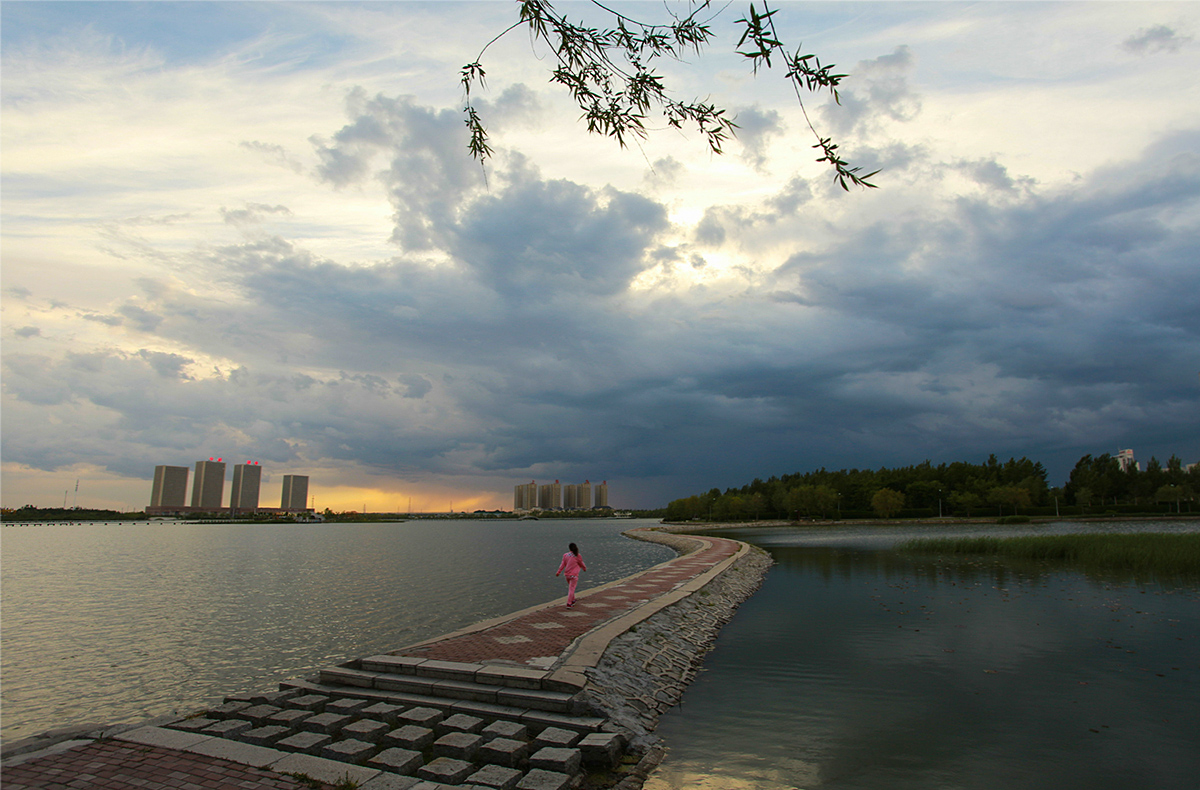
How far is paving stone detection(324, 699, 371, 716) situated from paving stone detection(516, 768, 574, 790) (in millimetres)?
3408

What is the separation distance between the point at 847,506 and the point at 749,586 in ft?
433

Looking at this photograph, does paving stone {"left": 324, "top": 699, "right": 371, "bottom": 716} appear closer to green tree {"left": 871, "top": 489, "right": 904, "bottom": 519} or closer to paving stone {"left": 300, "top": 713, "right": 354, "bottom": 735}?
paving stone {"left": 300, "top": 713, "right": 354, "bottom": 735}

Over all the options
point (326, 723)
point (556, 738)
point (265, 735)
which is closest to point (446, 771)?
point (556, 738)

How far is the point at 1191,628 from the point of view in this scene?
52.5 ft

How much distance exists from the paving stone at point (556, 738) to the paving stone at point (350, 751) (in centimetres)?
211

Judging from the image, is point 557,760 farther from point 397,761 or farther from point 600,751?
point 397,761

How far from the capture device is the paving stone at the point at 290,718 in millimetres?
8602

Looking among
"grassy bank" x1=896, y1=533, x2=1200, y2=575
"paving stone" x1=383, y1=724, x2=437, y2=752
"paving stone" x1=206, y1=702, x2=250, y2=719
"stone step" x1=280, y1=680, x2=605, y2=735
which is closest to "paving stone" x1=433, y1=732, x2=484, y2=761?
"paving stone" x1=383, y1=724, x2=437, y2=752

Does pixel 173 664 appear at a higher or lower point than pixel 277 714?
lower

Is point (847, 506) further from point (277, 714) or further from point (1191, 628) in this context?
point (277, 714)

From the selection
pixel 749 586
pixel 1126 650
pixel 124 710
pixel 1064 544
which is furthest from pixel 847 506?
pixel 124 710

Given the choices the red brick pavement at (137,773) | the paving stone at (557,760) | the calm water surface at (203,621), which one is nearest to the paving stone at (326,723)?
the red brick pavement at (137,773)

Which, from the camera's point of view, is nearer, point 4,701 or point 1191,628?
point 4,701

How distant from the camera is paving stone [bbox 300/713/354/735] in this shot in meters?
8.46
